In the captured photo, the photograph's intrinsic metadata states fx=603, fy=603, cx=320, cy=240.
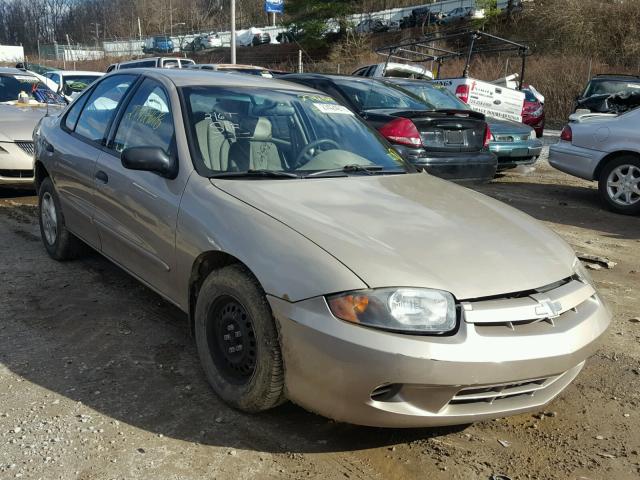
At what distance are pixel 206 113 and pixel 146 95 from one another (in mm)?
581

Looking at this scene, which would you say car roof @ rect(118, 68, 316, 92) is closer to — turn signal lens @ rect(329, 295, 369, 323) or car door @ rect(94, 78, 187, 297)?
car door @ rect(94, 78, 187, 297)

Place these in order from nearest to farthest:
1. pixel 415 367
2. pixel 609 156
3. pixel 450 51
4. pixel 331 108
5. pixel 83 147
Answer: pixel 415 367, pixel 331 108, pixel 83 147, pixel 609 156, pixel 450 51

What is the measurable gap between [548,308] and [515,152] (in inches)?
271

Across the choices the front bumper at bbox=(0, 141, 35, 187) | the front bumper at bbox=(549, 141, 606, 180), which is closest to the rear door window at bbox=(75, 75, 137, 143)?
the front bumper at bbox=(0, 141, 35, 187)

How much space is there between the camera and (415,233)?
2699 millimetres

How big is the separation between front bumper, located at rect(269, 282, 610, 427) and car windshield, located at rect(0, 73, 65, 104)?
756 cm

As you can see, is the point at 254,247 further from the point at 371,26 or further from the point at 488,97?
the point at 371,26

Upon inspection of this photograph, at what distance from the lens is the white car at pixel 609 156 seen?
7371mm

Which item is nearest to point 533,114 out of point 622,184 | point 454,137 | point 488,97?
point 488,97

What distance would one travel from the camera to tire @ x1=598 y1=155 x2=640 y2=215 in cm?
735

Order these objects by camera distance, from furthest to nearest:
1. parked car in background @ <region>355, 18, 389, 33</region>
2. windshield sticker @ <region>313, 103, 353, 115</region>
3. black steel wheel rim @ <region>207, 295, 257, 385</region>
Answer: parked car in background @ <region>355, 18, 389, 33</region> → windshield sticker @ <region>313, 103, 353, 115</region> → black steel wheel rim @ <region>207, 295, 257, 385</region>

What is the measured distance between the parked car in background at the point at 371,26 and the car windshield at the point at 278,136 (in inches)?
1680

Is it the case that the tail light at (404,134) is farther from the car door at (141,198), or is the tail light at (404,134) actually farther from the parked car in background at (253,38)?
the parked car in background at (253,38)

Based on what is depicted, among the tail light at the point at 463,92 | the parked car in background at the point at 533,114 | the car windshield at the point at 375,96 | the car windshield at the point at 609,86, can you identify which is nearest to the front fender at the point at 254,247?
the car windshield at the point at 375,96
